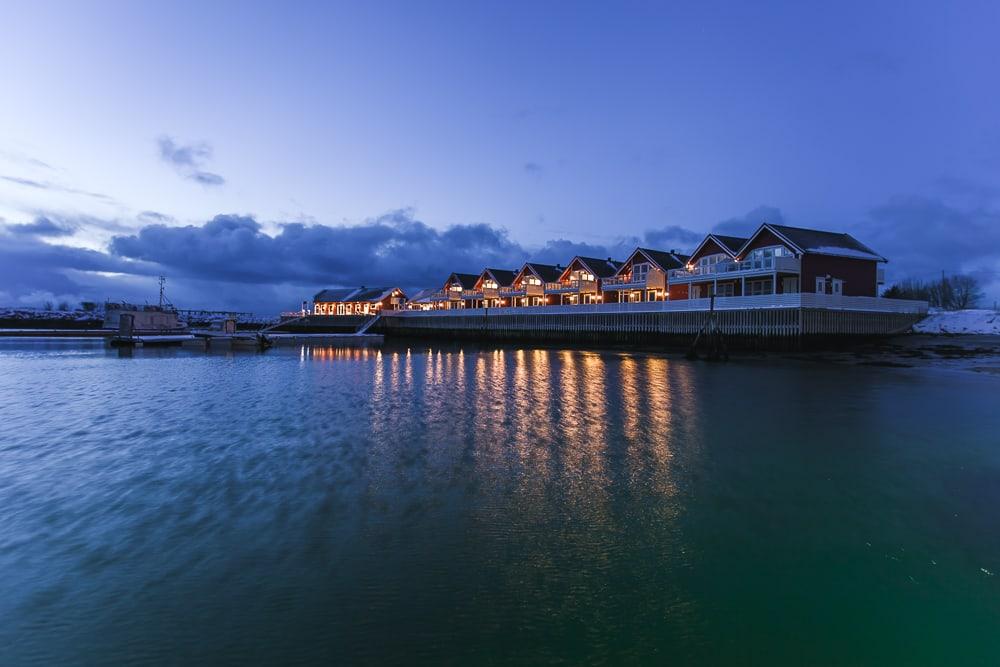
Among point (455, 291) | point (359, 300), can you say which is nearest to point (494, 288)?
point (455, 291)

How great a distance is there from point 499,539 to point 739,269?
46541 mm

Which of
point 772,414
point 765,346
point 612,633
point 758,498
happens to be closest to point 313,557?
point 612,633

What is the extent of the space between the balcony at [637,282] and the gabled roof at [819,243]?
9.55m

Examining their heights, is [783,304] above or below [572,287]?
below

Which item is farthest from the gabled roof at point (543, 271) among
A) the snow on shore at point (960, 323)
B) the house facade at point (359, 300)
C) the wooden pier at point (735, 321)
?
the snow on shore at point (960, 323)

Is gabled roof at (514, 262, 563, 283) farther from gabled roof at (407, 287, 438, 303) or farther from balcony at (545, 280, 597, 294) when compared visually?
gabled roof at (407, 287, 438, 303)

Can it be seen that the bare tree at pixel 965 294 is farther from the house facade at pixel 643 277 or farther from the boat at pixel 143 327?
the boat at pixel 143 327

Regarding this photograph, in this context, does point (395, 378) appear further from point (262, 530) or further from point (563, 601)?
point (563, 601)

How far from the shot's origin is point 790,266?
143ft

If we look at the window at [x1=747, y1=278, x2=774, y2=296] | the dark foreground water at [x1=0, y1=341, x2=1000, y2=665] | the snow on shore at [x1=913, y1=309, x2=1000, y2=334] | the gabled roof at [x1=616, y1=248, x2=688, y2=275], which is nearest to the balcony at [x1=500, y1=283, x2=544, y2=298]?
the gabled roof at [x1=616, y1=248, x2=688, y2=275]

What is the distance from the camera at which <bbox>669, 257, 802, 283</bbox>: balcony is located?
4347cm

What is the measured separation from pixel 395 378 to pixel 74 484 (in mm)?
17853

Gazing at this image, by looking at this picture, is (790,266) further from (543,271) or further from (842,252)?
(543,271)

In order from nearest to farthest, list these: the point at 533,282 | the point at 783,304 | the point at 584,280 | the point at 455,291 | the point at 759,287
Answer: the point at 783,304 < the point at 759,287 < the point at 584,280 < the point at 533,282 < the point at 455,291
